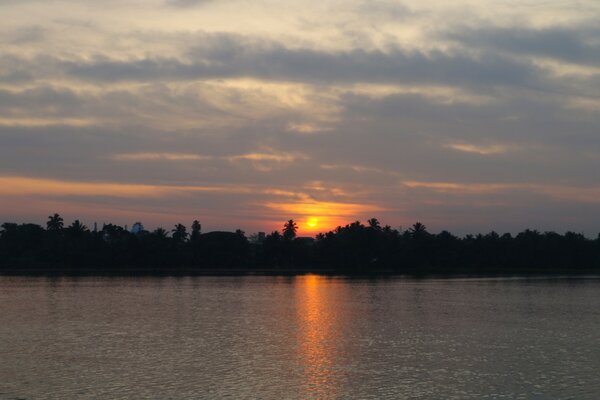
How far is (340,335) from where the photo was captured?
5669 centimetres

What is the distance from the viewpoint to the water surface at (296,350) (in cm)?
3569

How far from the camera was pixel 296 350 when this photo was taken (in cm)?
4809

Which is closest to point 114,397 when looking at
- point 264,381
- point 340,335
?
point 264,381

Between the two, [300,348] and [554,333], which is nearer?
[300,348]

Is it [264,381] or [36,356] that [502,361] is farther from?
[36,356]

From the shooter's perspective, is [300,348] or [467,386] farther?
[300,348]

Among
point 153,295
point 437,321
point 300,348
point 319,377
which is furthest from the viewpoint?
point 153,295

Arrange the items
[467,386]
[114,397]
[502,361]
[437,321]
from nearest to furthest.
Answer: [114,397], [467,386], [502,361], [437,321]

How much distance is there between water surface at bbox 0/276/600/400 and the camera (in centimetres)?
3569

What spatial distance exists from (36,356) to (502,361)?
28.4 meters

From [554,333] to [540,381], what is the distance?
22489 millimetres

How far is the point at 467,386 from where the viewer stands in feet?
119

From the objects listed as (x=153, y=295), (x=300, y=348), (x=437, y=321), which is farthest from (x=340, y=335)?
(x=153, y=295)

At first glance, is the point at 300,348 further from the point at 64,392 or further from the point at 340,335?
the point at 64,392
